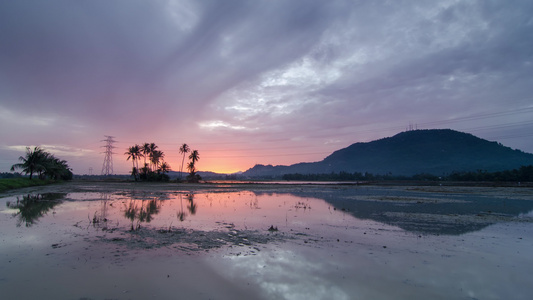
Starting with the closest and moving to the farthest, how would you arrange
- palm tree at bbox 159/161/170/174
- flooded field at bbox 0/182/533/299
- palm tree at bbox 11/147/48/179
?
flooded field at bbox 0/182/533/299 → palm tree at bbox 11/147/48/179 → palm tree at bbox 159/161/170/174

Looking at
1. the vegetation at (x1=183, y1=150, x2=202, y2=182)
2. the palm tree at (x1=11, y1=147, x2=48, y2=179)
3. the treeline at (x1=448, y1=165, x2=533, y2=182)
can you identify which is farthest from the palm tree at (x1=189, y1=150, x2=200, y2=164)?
the treeline at (x1=448, y1=165, x2=533, y2=182)

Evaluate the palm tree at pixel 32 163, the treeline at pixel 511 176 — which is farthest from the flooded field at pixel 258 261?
the treeline at pixel 511 176

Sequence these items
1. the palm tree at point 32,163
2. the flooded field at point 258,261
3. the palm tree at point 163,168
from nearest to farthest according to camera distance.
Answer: the flooded field at point 258,261 → the palm tree at point 32,163 → the palm tree at point 163,168

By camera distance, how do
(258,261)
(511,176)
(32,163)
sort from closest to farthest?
(258,261), (32,163), (511,176)

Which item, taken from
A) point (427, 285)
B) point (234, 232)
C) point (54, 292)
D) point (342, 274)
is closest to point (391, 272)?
point (427, 285)

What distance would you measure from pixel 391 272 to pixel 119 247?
33.6 ft

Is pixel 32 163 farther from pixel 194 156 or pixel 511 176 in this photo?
pixel 511 176

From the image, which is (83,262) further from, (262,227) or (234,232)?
(262,227)

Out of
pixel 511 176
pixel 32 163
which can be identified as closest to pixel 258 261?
pixel 32 163

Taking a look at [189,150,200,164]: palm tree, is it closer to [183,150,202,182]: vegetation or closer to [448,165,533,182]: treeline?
[183,150,202,182]: vegetation

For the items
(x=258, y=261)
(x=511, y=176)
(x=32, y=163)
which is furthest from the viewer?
(x=511, y=176)

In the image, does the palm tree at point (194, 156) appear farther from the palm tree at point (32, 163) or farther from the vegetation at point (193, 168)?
the palm tree at point (32, 163)

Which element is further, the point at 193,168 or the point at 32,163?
the point at 193,168

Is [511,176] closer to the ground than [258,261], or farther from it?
farther from it
